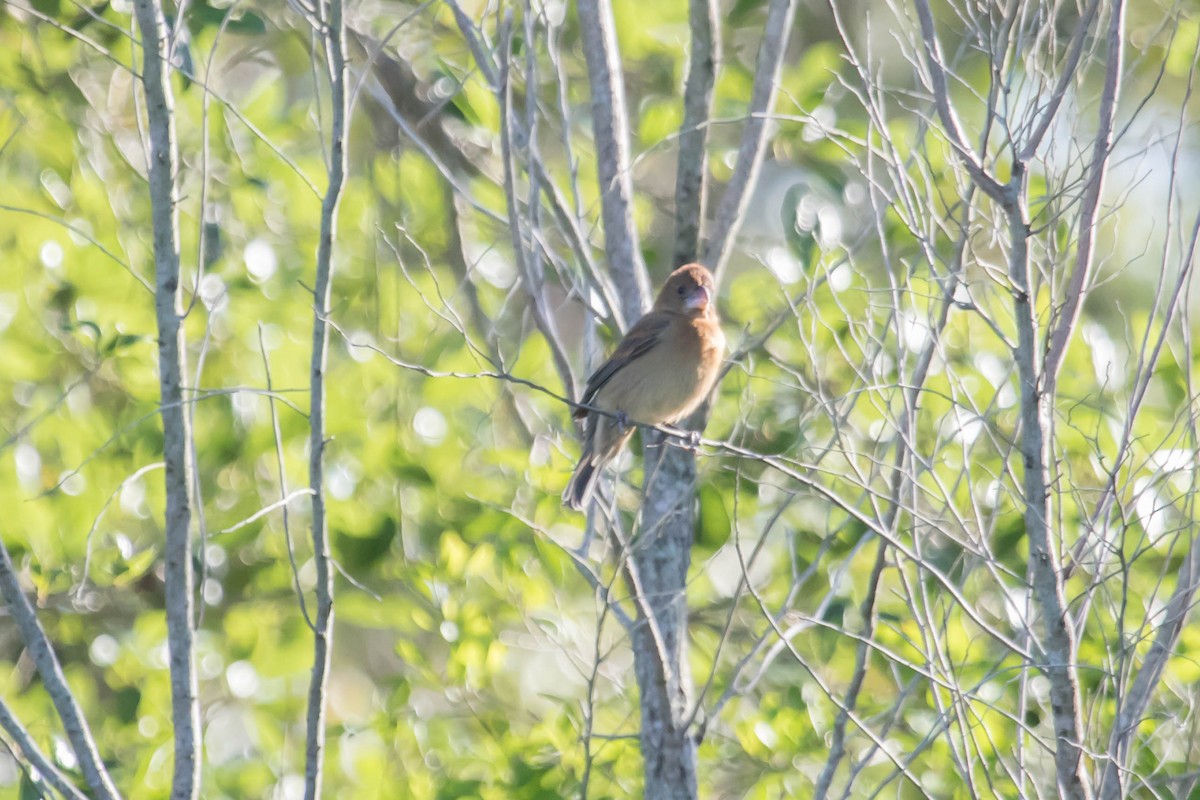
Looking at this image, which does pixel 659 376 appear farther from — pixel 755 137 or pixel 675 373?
pixel 755 137

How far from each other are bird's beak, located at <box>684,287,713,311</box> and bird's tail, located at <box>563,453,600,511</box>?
78 cm

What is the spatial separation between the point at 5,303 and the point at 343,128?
3.70m

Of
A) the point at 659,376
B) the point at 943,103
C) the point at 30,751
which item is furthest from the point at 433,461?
the point at 943,103

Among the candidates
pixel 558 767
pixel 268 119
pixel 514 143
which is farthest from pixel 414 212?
pixel 558 767

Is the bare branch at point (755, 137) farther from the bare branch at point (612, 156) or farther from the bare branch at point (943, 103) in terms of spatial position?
the bare branch at point (943, 103)

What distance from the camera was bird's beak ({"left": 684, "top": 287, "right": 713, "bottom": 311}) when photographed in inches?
233

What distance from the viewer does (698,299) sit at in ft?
19.8

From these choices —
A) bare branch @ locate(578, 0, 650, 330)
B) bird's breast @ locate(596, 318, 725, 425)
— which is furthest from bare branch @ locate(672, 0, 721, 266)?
bird's breast @ locate(596, 318, 725, 425)

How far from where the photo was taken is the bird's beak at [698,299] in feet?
19.4

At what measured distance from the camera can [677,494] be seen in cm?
543

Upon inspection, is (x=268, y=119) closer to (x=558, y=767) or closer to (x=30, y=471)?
(x=30, y=471)

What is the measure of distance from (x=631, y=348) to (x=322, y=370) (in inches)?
99.1

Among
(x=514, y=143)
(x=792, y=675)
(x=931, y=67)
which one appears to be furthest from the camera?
(x=792, y=675)

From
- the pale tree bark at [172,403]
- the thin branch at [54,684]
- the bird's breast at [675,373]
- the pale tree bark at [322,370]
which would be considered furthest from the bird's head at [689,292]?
the thin branch at [54,684]
